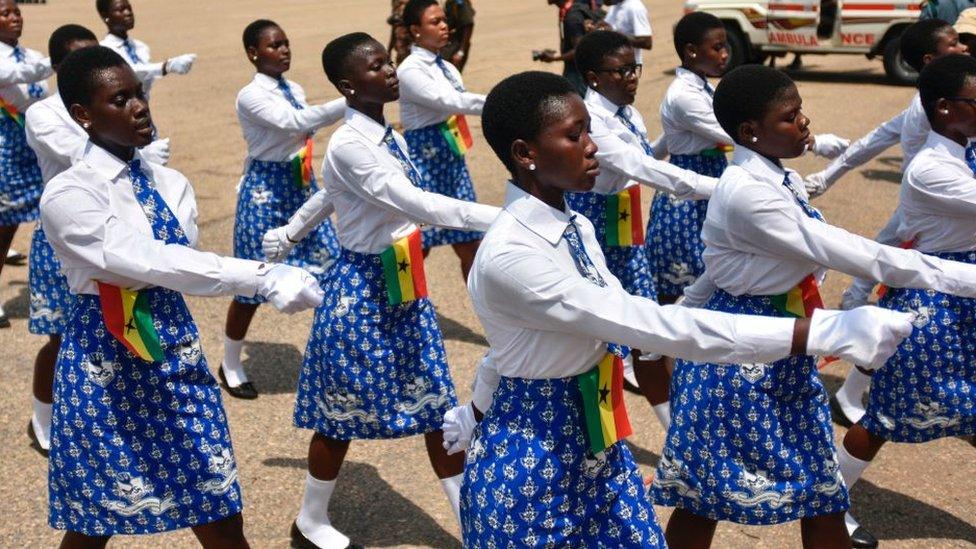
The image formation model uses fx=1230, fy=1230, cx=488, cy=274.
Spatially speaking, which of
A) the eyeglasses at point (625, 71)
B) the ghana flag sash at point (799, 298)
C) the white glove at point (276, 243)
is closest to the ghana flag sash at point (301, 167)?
the white glove at point (276, 243)

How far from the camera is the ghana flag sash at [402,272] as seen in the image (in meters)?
4.78

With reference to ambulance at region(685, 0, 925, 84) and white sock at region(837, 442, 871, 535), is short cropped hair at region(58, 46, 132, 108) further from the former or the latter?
ambulance at region(685, 0, 925, 84)

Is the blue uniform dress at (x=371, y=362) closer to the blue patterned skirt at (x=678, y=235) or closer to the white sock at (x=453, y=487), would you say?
the white sock at (x=453, y=487)

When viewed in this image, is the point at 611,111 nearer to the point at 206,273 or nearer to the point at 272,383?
the point at 272,383

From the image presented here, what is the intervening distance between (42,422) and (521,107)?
3.68 metres

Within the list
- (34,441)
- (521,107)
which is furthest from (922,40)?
(34,441)

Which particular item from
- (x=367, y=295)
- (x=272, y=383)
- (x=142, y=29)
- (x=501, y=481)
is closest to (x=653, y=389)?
(x=367, y=295)

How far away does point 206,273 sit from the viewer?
11.3 ft

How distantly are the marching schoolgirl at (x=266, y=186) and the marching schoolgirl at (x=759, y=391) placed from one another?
10.3ft

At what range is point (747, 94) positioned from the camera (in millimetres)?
4016

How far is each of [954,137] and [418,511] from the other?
268 cm

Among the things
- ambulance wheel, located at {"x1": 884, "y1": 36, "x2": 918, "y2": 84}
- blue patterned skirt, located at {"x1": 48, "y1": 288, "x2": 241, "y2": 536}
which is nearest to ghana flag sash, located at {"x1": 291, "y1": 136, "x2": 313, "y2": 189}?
blue patterned skirt, located at {"x1": 48, "y1": 288, "x2": 241, "y2": 536}

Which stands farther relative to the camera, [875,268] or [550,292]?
[875,268]

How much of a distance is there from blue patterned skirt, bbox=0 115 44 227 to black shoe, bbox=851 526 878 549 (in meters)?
5.35
